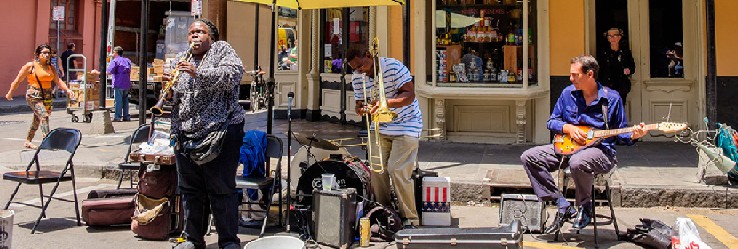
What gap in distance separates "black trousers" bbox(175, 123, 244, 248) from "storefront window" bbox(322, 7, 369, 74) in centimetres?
760

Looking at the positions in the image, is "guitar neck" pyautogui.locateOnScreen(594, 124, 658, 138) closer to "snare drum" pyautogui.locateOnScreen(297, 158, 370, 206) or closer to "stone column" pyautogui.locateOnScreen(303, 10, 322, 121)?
"snare drum" pyautogui.locateOnScreen(297, 158, 370, 206)

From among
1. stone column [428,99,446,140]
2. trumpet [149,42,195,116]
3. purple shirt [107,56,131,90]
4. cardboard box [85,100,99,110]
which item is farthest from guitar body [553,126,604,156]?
cardboard box [85,100,99,110]

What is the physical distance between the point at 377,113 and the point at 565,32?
5359 mm

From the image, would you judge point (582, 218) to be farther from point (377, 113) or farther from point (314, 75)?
point (314, 75)

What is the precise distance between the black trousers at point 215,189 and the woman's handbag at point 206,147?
0.29 feet

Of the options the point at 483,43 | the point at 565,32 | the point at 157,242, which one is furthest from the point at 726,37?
the point at 157,242

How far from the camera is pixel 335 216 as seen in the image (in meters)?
5.30

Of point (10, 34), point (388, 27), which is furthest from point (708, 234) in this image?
point (10, 34)

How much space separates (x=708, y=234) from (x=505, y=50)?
4797mm

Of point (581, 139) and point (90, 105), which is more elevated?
point (90, 105)

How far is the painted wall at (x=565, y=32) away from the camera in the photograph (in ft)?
31.7

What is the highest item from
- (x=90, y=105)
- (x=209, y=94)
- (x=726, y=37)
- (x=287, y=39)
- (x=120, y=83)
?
(x=287, y=39)

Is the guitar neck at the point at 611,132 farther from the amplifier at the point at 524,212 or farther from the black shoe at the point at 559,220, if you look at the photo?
the amplifier at the point at 524,212

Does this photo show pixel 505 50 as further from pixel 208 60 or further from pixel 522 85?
pixel 208 60
